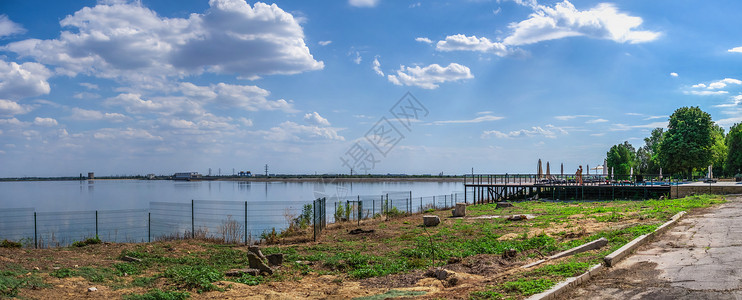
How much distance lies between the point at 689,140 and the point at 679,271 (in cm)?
5228

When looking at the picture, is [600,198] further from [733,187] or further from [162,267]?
[162,267]

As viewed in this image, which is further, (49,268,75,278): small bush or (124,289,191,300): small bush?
(49,268,75,278): small bush

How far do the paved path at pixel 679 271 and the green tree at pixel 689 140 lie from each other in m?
44.8

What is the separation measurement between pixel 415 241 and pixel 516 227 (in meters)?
5.31

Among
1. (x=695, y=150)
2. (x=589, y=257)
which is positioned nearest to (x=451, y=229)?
(x=589, y=257)

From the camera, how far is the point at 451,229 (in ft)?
66.6

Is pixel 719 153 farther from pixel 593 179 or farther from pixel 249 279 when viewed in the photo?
pixel 249 279

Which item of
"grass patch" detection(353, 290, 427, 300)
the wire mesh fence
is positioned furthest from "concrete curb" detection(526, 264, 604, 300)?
the wire mesh fence

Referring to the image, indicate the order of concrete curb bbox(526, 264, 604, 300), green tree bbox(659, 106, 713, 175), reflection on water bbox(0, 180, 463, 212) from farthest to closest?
reflection on water bbox(0, 180, 463, 212) → green tree bbox(659, 106, 713, 175) → concrete curb bbox(526, 264, 604, 300)

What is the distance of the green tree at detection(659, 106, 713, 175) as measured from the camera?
172 feet

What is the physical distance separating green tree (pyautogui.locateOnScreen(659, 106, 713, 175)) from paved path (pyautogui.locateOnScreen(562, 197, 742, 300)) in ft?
147

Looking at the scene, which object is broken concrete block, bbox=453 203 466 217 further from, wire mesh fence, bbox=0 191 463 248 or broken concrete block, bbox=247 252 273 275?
broken concrete block, bbox=247 252 273 275

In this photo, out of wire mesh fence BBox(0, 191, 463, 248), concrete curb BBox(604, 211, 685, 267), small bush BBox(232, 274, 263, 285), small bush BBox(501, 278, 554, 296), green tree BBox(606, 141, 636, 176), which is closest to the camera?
small bush BBox(501, 278, 554, 296)

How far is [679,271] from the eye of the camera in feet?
31.6
